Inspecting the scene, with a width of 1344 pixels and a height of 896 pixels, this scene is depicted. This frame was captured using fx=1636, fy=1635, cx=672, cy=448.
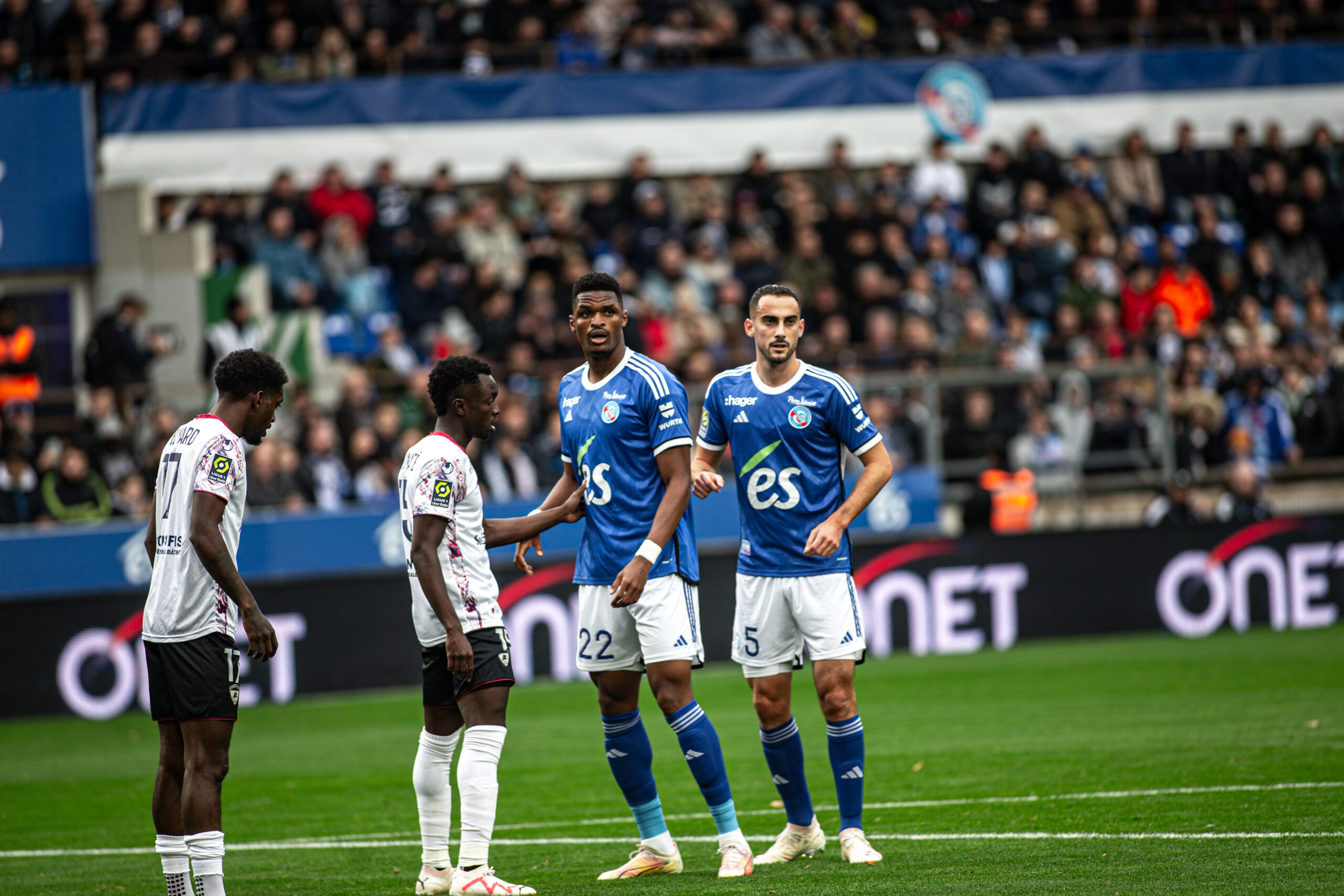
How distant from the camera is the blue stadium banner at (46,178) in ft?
69.7

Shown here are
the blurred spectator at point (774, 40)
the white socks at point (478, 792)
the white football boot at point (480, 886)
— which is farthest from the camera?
the blurred spectator at point (774, 40)

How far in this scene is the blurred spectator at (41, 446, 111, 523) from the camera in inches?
679

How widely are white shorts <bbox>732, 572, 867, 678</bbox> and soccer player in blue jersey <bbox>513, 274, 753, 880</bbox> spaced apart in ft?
0.97

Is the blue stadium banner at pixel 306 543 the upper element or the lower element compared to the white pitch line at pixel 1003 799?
upper

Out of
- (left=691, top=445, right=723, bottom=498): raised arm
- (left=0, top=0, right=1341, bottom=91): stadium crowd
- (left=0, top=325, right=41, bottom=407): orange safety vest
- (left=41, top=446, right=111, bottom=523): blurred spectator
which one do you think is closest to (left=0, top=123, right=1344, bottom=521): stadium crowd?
(left=41, top=446, right=111, bottom=523): blurred spectator

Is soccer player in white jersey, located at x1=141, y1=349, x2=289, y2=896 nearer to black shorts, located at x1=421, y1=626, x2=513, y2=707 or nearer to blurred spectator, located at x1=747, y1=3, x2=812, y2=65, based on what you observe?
black shorts, located at x1=421, y1=626, x2=513, y2=707

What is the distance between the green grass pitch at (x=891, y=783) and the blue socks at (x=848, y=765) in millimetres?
249

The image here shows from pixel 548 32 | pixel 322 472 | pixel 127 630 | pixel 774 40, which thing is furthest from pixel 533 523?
pixel 774 40

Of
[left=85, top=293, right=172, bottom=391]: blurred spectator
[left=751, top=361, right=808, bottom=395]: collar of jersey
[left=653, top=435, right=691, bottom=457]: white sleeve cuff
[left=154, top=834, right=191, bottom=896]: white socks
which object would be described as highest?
[left=85, top=293, right=172, bottom=391]: blurred spectator

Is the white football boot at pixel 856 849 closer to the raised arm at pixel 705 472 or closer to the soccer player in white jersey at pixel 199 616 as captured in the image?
the raised arm at pixel 705 472

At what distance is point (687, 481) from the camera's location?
288 inches

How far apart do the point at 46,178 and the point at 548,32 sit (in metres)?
7.65

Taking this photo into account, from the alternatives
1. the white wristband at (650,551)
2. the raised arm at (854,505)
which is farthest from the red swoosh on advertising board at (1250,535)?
the white wristband at (650,551)

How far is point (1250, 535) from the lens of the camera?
18016 mm
